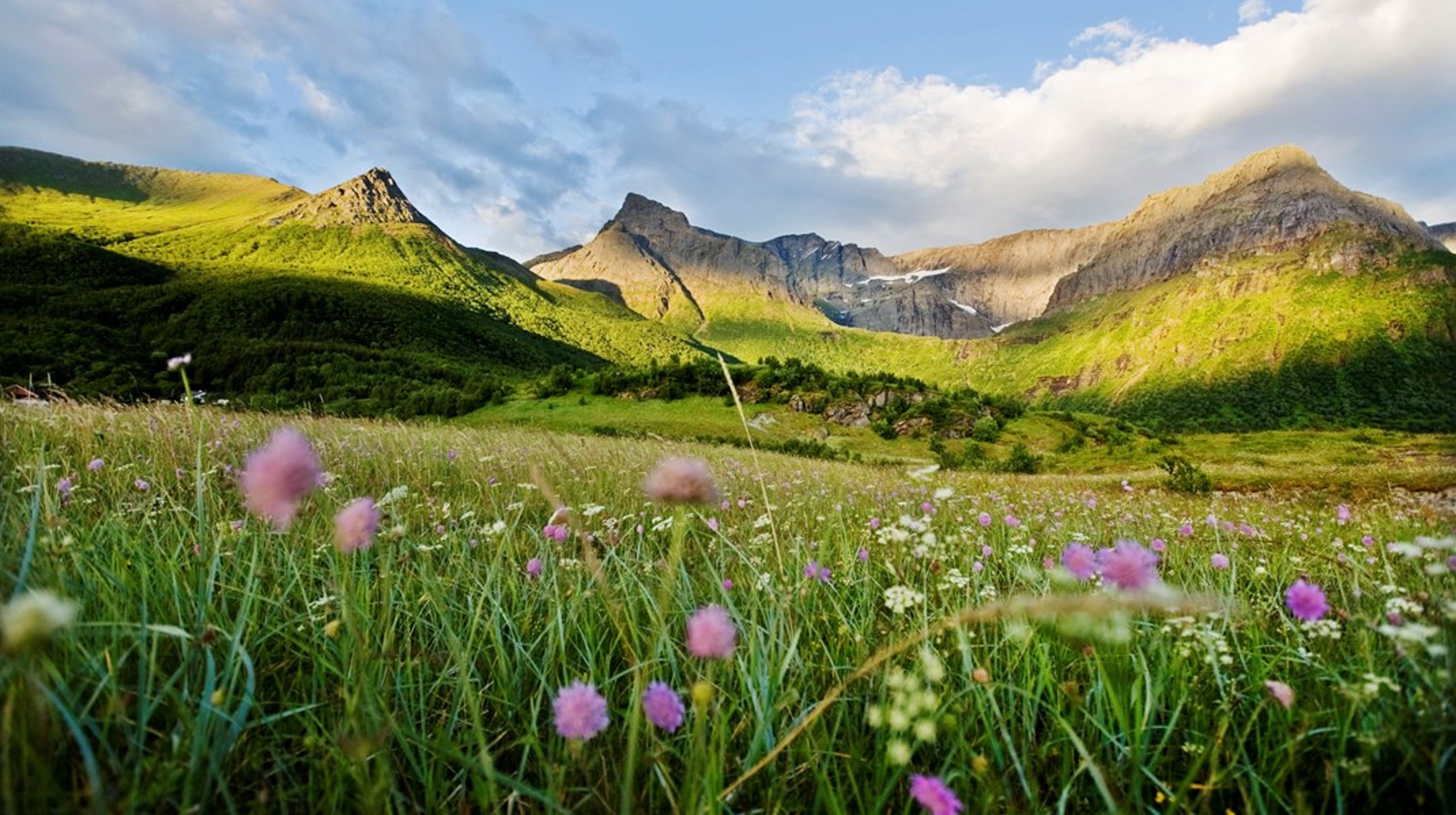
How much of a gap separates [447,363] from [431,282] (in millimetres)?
71477

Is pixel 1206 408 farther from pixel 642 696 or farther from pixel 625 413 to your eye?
pixel 642 696

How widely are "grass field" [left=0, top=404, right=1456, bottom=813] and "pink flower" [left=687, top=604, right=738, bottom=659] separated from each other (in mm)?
107

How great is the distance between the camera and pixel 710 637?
1144 millimetres

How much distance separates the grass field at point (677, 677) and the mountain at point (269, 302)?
98 centimetres

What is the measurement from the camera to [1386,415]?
119250mm

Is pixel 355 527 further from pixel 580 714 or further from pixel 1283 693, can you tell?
pixel 1283 693

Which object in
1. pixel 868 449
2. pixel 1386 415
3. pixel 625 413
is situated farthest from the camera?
pixel 1386 415

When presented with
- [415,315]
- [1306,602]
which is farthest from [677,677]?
[415,315]

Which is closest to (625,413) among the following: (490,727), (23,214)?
(490,727)

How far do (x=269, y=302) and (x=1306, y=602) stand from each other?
105m

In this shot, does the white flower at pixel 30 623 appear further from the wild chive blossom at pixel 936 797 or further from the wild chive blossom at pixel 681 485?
the wild chive blossom at pixel 936 797

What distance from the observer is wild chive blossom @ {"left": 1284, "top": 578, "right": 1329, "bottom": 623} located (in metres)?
1.59

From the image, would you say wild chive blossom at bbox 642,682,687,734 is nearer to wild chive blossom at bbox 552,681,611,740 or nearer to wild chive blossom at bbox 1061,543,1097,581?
wild chive blossom at bbox 552,681,611,740

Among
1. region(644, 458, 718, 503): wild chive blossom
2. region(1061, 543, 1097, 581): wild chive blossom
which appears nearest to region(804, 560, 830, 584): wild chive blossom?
region(1061, 543, 1097, 581): wild chive blossom
